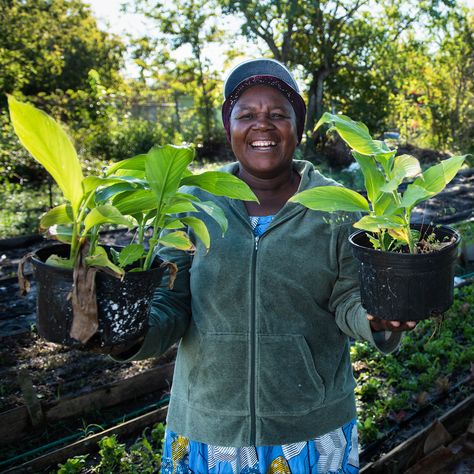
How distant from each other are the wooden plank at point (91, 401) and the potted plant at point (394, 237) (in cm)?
214

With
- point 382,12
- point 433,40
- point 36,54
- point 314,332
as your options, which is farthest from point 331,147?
point 314,332

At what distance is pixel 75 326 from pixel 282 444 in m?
0.67

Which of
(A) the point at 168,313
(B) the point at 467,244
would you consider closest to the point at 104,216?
(A) the point at 168,313

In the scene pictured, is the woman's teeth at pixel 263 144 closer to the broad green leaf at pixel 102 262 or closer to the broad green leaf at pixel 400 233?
the broad green leaf at pixel 400 233

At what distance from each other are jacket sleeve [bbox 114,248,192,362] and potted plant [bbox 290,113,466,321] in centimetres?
47

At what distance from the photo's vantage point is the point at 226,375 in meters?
1.48

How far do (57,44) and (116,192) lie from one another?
18.0 m

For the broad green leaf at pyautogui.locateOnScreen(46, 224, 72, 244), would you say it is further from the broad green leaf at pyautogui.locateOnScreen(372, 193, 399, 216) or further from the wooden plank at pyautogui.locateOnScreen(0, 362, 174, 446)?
the wooden plank at pyautogui.locateOnScreen(0, 362, 174, 446)

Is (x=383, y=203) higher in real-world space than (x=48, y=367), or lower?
higher

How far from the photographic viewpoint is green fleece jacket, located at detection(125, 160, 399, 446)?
1.46 m

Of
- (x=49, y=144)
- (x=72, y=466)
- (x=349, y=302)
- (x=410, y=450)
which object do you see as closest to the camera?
(x=49, y=144)

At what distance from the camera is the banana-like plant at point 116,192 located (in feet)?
3.54

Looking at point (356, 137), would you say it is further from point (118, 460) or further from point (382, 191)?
point (118, 460)

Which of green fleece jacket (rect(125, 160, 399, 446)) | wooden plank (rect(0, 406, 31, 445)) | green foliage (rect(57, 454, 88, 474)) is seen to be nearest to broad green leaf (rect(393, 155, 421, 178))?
green fleece jacket (rect(125, 160, 399, 446))
